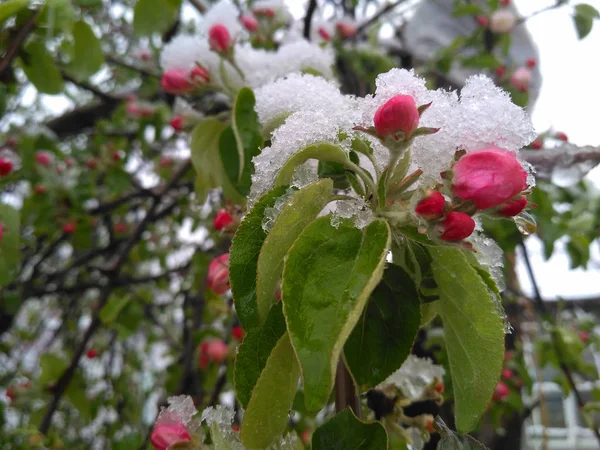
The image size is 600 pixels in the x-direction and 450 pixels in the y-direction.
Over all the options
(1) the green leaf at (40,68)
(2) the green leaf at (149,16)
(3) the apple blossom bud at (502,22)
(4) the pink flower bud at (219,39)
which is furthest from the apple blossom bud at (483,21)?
(1) the green leaf at (40,68)

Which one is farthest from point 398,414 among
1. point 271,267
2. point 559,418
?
point 559,418

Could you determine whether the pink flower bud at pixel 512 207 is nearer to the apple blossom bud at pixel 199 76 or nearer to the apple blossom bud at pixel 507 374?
the apple blossom bud at pixel 199 76

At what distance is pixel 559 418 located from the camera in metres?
4.04

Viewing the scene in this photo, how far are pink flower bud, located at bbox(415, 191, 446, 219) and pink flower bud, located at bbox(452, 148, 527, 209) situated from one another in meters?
0.02

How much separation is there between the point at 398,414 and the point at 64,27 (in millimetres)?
847

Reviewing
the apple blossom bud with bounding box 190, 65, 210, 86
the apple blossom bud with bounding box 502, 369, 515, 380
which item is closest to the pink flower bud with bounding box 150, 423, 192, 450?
the apple blossom bud with bounding box 190, 65, 210, 86

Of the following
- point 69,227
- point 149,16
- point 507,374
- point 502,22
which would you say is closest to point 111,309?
point 69,227

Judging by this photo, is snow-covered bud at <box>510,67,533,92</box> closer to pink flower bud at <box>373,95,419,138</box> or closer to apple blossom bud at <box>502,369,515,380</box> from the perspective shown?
apple blossom bud at <box>502,369,515,380</box>

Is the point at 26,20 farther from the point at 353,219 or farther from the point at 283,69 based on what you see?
the point at 353,219

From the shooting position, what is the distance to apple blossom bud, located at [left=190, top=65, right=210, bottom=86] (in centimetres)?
95

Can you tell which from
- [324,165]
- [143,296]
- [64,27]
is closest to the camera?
[324,165]

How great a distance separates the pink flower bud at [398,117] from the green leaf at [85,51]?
3.20ft

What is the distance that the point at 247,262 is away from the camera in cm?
50

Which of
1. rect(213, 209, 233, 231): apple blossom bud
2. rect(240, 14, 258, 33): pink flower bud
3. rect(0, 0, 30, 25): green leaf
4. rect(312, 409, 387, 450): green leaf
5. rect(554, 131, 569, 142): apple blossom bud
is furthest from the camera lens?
rect(240, 14, 258, 33): pink flower bud
